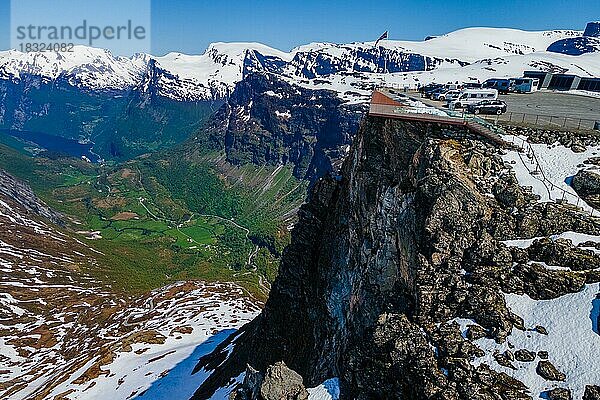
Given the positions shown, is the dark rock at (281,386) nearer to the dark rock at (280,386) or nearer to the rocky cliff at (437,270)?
the dark rock at (280,386)

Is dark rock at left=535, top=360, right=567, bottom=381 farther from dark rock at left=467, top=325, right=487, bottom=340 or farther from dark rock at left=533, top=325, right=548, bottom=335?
dark rock at left=467, top=325, right=487, bottom=340

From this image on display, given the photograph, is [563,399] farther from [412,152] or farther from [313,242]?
[313,242]

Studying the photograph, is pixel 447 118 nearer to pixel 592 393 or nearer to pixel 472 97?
pixel 472 97

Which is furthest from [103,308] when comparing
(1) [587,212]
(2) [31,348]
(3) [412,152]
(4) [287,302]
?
(1) [587,212]

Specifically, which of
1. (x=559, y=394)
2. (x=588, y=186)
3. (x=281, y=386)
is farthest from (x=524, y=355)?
(x=281, y=386)

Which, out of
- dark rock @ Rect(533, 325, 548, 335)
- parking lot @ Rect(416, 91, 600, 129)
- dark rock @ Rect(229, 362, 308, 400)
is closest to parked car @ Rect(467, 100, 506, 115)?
parking lot @ Rect(416, 91, 600, 129)
